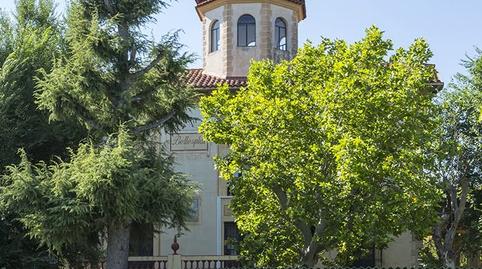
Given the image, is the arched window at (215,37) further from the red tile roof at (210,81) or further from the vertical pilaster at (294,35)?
the vertical pilaster at (294,35)

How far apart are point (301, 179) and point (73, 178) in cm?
616

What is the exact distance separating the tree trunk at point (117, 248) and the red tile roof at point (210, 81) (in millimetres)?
10769

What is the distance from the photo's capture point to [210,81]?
1143 inches

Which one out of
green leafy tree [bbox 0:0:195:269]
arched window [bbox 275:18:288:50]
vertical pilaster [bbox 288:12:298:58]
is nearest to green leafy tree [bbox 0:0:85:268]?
green leafy tree [bbox 0:0:195:269]

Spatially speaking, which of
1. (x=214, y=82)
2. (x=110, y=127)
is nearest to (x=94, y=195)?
(x=110, y=127)

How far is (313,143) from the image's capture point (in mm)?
19859

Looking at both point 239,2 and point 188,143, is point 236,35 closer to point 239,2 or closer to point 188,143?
point 239,2

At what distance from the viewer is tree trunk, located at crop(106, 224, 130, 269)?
17766mm

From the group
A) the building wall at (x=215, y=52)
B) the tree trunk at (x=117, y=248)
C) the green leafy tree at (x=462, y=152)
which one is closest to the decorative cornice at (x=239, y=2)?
the building wall at (x=215, y=52)

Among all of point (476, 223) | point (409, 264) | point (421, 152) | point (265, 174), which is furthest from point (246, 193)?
point (476, 223)

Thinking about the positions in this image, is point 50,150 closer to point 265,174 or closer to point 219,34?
point 265,174

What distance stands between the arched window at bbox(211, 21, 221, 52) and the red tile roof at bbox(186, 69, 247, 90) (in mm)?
1365

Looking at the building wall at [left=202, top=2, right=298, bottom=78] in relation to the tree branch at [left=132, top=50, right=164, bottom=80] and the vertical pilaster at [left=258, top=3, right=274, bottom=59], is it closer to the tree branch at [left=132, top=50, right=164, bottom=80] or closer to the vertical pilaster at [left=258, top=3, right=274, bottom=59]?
the vertical pilaster at [left=258, top=3, right=274, bottom=59]

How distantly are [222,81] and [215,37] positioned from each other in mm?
2822
